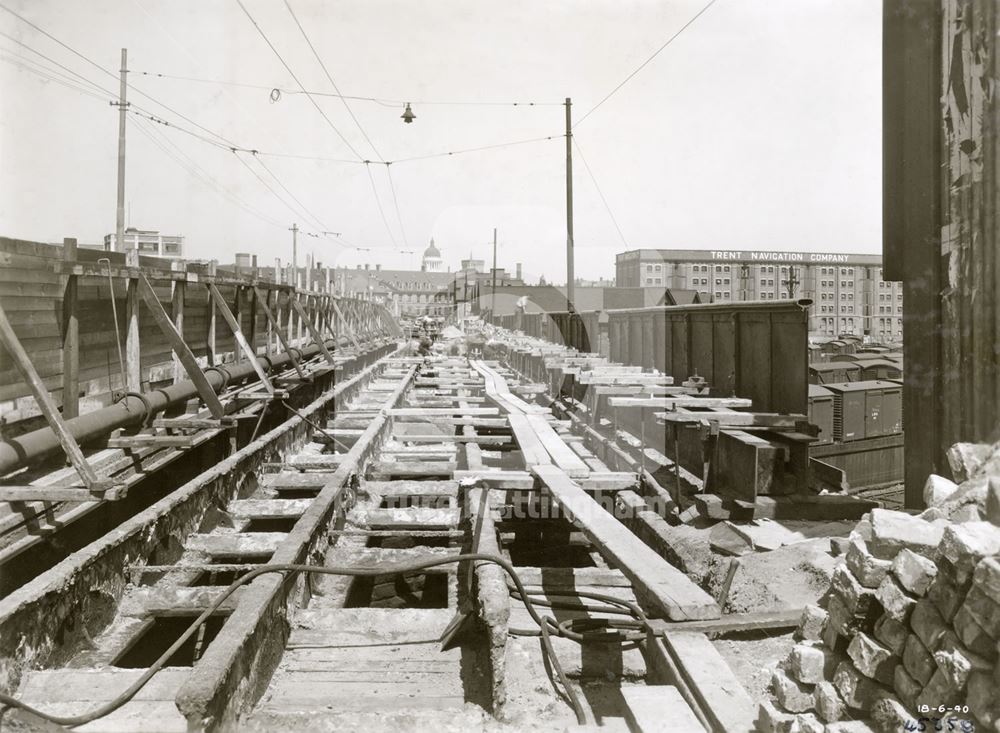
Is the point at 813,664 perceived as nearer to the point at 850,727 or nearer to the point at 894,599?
the point at 850,727

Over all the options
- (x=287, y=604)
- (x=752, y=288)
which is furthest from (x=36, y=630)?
(x=752, y=288)

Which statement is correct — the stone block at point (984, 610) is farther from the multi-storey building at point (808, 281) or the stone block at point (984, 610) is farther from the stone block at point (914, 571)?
the multi-storey building at point (808, 281)

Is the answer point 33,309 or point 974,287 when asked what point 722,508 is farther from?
point 33,309

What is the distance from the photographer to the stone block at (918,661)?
219 centimetres

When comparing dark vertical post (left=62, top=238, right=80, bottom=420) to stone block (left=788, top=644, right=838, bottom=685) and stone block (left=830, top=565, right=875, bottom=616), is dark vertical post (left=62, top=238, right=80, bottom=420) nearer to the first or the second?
stone block (left=788, top=644, right=838, bottom=685)

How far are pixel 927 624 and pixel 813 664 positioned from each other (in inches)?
19.0

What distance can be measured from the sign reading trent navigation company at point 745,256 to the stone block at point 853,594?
Result: 272 feet

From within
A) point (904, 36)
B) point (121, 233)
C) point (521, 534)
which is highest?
point (121, 233)

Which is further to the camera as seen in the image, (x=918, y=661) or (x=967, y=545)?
(x=918, y=661)

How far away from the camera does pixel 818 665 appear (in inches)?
100

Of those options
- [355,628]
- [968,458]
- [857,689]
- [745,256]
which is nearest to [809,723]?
[857,689]

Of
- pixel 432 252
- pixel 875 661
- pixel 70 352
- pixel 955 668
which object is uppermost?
pixel 432 252

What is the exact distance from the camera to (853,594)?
2.50m

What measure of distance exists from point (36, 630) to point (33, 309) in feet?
16.9
